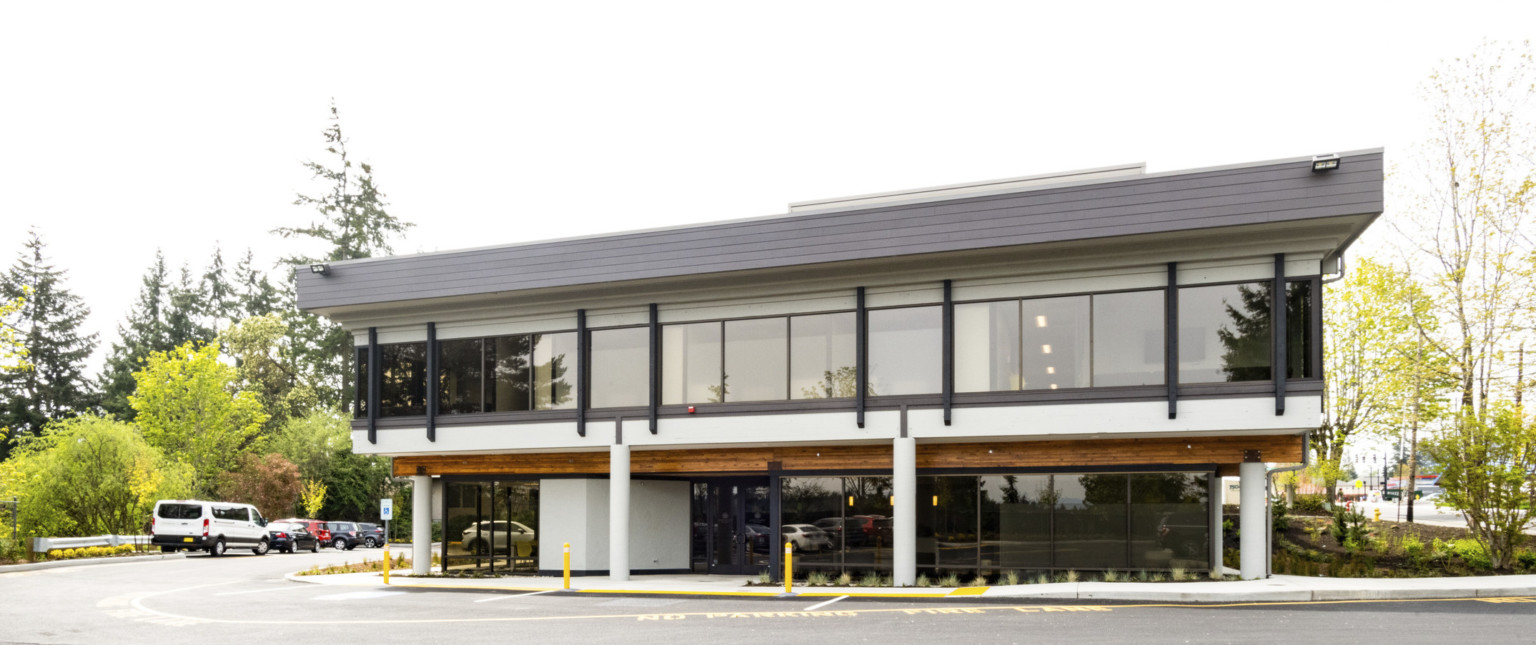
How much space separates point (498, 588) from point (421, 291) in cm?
709

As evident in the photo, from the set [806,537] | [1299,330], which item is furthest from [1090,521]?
[806,537]

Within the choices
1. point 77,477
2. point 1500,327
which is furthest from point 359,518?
point 1500,327

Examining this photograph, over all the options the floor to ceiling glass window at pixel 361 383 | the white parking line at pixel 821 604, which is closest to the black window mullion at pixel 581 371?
the floor to ceiling glass window at pixel 361 383

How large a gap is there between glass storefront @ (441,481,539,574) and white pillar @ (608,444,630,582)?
3110 mm

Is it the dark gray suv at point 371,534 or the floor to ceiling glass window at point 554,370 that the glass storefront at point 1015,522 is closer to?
the floor to ceiling glass window at point 554,370

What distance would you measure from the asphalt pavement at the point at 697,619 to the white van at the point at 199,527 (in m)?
19.9

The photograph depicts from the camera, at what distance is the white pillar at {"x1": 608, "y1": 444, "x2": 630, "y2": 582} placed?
83.3 ft

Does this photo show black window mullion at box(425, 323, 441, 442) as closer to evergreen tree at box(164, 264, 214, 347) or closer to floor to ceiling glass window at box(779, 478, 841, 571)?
floor to ceiling glass window at box(779, 478, 841, 571)

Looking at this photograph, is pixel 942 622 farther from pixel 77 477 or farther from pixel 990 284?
pixel 77 477

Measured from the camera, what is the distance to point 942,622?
16297 mm

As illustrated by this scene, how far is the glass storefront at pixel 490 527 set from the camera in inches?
1101

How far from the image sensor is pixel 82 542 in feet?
130

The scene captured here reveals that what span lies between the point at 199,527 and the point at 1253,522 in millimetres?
36875

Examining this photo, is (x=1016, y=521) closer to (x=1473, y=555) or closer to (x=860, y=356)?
(x=860, y=356)
